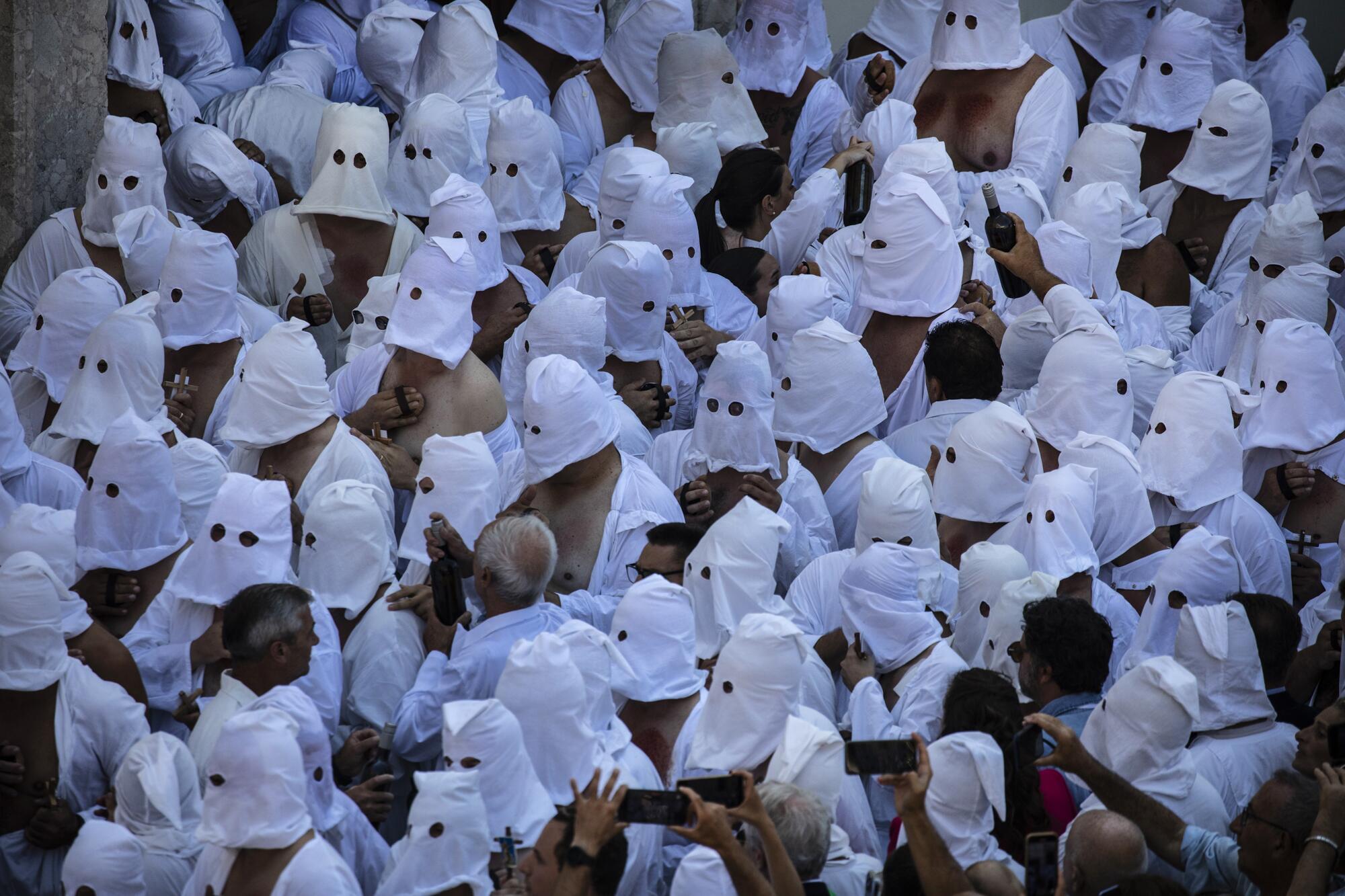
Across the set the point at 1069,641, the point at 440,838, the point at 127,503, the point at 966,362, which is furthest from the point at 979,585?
the point at 127,503

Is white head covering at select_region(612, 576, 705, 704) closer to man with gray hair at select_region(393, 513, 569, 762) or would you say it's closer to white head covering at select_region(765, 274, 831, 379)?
man with gray hair at select_region(393, 513, 569, 762)

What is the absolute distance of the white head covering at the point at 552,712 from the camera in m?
5.48

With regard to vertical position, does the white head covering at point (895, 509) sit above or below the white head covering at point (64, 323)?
above

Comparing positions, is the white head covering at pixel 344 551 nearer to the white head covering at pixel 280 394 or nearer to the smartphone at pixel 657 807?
the white head covering at pixel 280 394

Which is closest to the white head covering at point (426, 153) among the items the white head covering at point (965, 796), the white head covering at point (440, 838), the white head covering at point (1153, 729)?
the white head covering at point (440, 838)

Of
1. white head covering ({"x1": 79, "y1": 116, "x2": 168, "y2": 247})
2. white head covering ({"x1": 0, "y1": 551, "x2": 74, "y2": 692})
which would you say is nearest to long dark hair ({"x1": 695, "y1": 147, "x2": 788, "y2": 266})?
white head covering ({"x1": 79, "y1": 116, "x2": 168, "y2": 247})

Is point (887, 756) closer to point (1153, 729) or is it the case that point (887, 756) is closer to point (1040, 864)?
point (1040, 864)

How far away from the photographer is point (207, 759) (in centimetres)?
554

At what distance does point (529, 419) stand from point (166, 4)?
413 centimetres

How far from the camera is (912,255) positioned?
8.09 meters

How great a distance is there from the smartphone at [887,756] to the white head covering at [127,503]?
9.18 ft

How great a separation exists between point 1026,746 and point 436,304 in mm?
3050

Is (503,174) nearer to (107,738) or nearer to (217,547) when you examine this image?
(217,547)

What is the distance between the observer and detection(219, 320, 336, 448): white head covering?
692 cm
